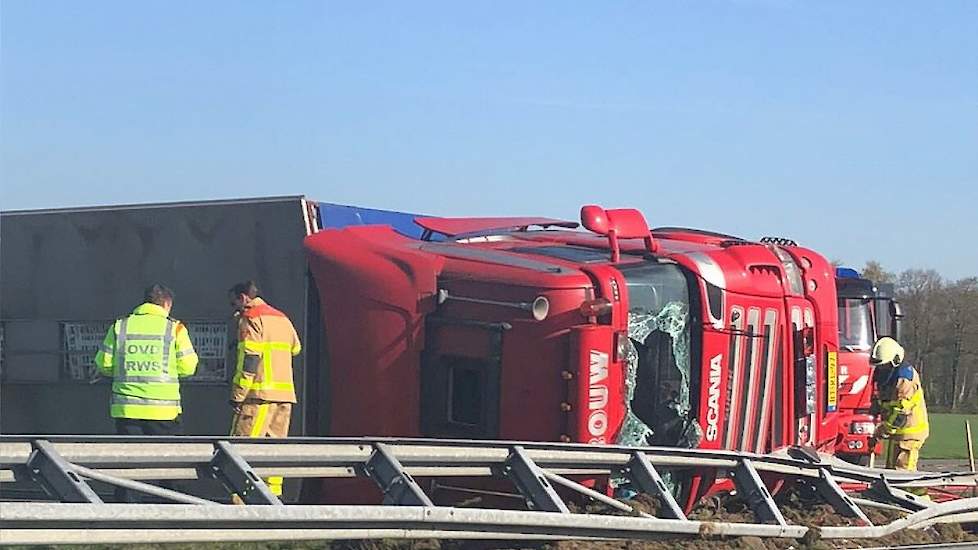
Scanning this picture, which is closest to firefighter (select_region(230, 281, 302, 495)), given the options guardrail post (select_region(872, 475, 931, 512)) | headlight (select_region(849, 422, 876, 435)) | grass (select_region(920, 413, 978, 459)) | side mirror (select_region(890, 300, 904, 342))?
guardrail post (select_region(872, 475, 931, 512))

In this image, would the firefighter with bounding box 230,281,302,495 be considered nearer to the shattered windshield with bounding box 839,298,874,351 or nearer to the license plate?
the license plate

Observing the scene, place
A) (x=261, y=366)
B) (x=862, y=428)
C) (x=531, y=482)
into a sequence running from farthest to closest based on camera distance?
(x=862, y=428) → (x=261, y=366) → (x=531, y=482)

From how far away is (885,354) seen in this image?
14805 millimetres

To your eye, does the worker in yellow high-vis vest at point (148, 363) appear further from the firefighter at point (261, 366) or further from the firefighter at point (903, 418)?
the firefighter at point (903, 418)

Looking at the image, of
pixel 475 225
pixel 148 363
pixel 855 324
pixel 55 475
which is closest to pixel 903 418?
pixel 855 324

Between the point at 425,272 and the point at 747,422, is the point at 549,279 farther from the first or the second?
the point at 747,422

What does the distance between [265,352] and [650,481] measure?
8.52 feet

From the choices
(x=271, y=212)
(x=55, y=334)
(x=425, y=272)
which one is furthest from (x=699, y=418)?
(x=55, y=334)

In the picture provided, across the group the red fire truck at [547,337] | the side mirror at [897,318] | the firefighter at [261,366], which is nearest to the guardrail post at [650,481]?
the red fire truck at [547,337]

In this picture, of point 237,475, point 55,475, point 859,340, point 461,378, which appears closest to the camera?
point 55,475

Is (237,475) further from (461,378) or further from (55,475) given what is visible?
(461,378)

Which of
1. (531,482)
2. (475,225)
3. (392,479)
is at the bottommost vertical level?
(531,482)

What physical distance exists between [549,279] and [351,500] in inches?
72.9

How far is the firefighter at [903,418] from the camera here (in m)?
13.4
